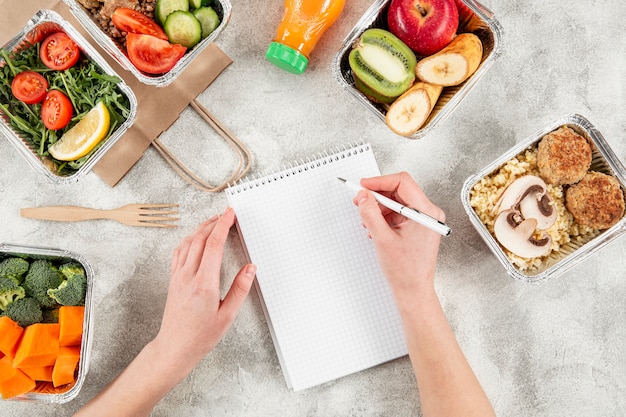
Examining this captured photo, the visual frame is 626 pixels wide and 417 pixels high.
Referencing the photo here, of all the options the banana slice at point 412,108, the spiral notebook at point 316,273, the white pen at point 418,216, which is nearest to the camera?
the white pen at point 418,216

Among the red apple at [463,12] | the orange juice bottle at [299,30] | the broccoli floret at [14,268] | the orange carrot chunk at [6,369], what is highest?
the red apple at [463,12]

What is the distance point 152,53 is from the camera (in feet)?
4.23

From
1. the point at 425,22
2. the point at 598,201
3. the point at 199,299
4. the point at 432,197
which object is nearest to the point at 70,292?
the point at 199,299

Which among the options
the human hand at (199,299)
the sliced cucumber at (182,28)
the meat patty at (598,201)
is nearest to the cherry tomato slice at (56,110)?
the sliced cucumber at (182,28)

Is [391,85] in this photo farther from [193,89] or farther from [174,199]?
[174,199]

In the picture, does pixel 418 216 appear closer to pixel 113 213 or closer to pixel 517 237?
pixel 517 237

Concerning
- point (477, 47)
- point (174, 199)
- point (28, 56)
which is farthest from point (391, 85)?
point (28, 56)

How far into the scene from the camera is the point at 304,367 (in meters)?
1.43

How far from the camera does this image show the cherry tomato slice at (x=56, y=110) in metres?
1.31

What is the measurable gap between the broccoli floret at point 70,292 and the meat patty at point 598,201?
1.30 m

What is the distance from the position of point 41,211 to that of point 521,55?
1.46 metres

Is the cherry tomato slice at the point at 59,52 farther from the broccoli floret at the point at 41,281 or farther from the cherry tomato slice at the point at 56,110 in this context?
the broccoli floret at the point at 41,281

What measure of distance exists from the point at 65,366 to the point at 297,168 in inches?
30.9

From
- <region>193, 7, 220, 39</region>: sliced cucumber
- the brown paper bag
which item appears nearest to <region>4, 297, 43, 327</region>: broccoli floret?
the brown paper bag
